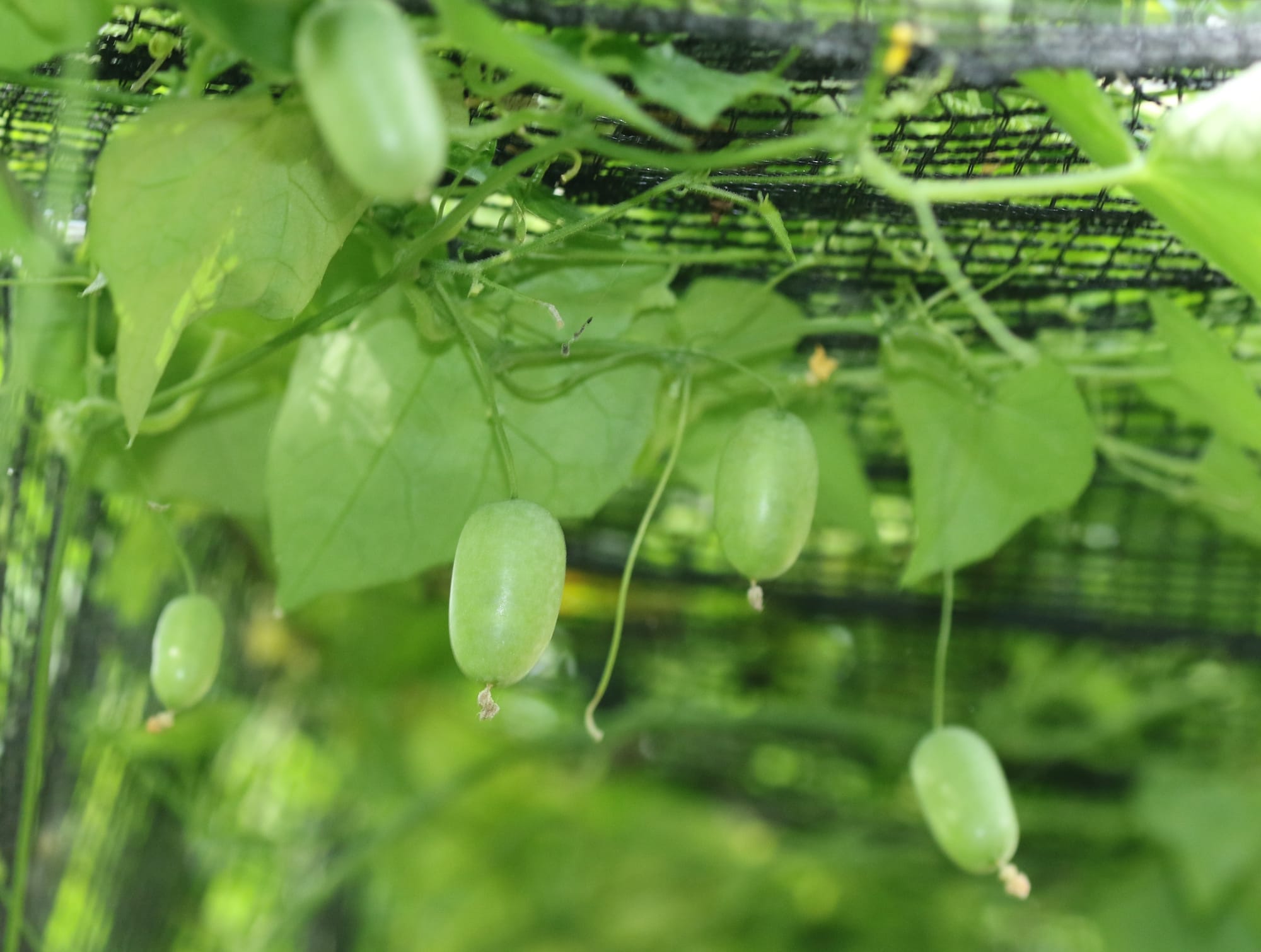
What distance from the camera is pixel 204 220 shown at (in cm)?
24

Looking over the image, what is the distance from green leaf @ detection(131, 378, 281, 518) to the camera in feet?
1.18

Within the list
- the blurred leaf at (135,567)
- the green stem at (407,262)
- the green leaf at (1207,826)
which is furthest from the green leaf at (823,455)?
the green leaf at (1207,826)

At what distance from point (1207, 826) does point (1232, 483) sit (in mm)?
359

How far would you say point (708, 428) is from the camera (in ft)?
1.30

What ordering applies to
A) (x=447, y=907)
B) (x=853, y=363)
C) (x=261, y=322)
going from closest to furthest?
(x=261, y=322)
(x=853, y=363)
(x=447, y=907)

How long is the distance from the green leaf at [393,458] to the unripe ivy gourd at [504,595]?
8 centimetres

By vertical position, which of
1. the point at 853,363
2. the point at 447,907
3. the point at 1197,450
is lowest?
the point at 447,907

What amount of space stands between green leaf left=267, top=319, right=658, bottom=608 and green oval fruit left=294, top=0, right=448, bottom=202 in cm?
17

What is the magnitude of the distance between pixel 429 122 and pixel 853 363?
312 mm

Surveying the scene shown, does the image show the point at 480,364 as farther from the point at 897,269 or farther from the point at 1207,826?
the point at 1207,826

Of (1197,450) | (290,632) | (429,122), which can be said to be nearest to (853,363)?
(1197,450)

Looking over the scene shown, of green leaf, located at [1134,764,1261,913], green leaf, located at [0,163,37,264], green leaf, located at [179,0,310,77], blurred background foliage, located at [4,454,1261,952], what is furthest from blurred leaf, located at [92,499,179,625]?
green leaf, located at [1134,764,1261,913]

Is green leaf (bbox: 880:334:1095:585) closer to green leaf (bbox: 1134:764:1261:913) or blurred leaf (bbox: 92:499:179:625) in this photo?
blurred leaf (bbox: 92:499:179:625)

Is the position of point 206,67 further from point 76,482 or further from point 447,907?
point 447,907
